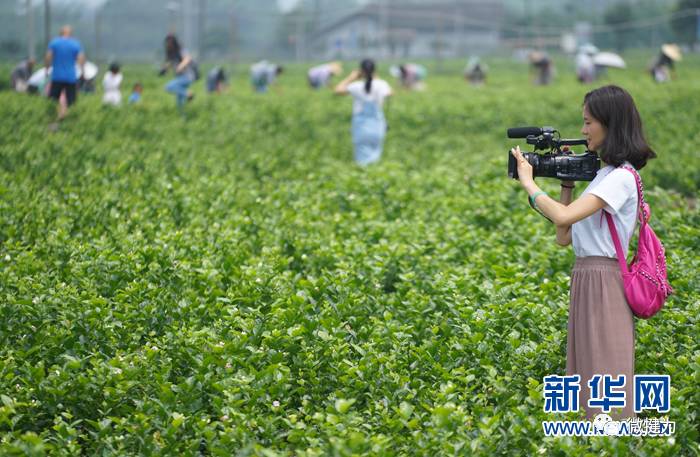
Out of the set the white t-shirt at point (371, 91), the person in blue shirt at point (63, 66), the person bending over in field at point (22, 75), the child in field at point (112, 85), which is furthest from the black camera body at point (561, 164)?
the person bending over in field at point (22, 75)

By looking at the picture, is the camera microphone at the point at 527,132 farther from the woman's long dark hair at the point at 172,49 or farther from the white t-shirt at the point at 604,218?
the woman's long dark hair at the point at 172,49

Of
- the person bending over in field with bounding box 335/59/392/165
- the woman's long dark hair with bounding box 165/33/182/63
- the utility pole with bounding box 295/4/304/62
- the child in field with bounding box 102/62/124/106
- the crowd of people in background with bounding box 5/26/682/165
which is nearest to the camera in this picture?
the person bending over in field with bounding box 335/59/392/165

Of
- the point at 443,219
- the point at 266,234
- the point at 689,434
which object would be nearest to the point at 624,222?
the point at 689,434

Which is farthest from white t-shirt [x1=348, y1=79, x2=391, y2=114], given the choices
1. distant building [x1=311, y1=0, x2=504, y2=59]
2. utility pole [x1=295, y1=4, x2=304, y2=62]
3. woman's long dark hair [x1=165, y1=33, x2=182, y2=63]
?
utility pole [x1=295, y1=4, x2=304, y2=62]

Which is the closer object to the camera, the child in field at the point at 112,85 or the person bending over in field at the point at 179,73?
the person bending over in field at the point at 179,73

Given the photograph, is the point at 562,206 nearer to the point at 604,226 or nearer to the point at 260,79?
the point at 604,226

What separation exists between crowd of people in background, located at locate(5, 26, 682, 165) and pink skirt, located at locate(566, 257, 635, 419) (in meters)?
7.42

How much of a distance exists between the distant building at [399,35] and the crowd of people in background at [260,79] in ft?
11.4

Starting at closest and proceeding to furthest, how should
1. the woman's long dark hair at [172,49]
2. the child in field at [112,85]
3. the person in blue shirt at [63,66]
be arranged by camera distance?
the person in blue shirt at [63,66], the woman's long dark hair at [172,49], the child in field at [112,85]

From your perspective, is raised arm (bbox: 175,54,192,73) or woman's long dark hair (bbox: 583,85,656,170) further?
raised arm (bbox: 175,54,192,73)

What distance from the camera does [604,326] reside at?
410 cm

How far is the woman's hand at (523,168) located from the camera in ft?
13.7

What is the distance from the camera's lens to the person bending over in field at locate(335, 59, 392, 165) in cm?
1145

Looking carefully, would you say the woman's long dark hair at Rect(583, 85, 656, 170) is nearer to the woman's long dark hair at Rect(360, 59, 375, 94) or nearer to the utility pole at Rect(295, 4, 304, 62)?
the woman's long dark hair at Rect(360, 59, 375, 94)
